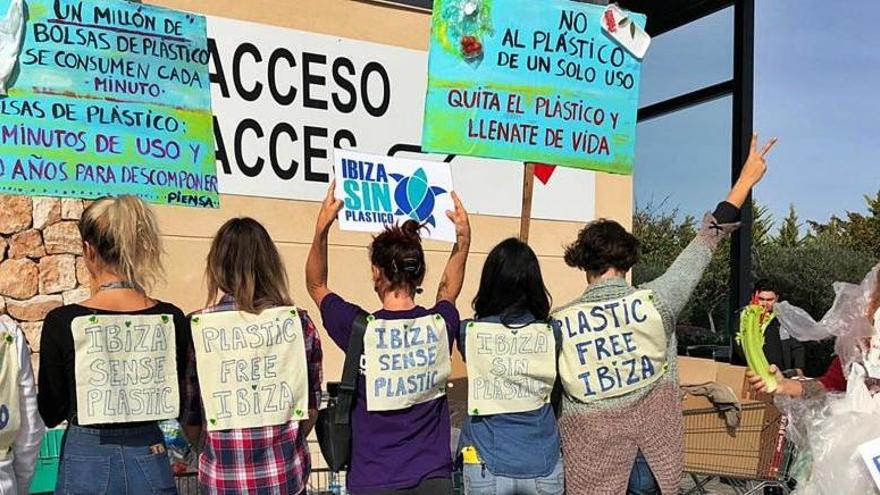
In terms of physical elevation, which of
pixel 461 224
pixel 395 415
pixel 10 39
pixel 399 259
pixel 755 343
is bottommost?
pixel 395 415

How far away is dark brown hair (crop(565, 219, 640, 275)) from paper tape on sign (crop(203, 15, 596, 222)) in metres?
2.82

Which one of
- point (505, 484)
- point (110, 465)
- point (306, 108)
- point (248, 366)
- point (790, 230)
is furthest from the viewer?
point (790, 230)

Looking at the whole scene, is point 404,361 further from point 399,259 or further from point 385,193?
point 385,193

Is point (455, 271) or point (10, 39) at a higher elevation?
point (10, 39)

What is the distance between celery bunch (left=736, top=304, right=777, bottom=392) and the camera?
3340 millimetres

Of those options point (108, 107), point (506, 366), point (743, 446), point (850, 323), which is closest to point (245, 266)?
point (506, 366)

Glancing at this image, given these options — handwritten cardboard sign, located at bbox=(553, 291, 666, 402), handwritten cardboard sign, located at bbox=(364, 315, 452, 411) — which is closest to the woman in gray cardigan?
handwritten cardboard sign, located at bbox=(553, 291, 666, 402)

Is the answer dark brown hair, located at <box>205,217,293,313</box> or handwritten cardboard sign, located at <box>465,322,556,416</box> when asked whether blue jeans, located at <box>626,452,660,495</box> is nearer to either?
handwritten cardboard sign, located at <box>465,322,556,416</box>

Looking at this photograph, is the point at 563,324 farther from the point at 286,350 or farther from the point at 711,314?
the point at 711,314

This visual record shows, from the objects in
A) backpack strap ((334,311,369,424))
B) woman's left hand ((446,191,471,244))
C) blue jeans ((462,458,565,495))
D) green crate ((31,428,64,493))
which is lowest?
green crate ((31,428,64,493))

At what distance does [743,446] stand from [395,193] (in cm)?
229

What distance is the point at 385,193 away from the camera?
13.7 feet

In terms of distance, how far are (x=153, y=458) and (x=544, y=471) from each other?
1.40 m

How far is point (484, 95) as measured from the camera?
4.50m
